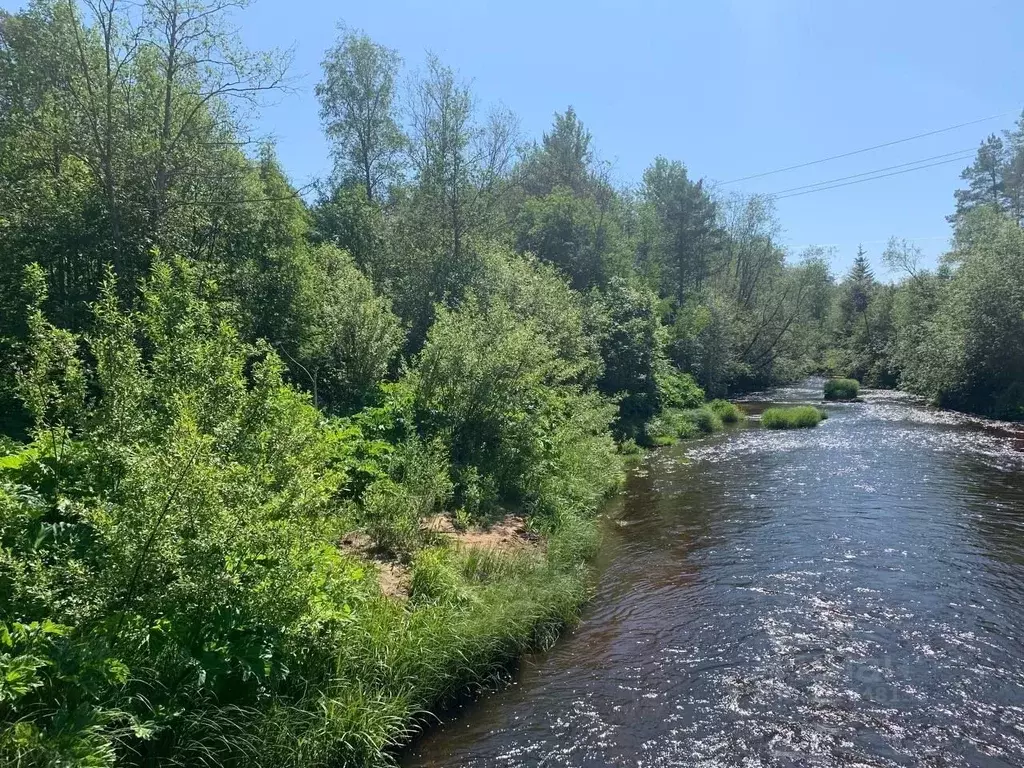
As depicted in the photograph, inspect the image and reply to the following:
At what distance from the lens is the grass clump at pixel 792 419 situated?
92.9 ft

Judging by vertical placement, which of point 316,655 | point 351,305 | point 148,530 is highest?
point 351,305

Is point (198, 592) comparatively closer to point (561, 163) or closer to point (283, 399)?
point (283, 399)

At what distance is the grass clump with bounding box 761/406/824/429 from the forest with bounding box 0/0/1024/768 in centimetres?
272

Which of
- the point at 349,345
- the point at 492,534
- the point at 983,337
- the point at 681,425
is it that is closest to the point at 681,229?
the point at 983,337

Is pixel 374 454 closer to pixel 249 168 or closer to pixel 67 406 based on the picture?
pixel 67 406

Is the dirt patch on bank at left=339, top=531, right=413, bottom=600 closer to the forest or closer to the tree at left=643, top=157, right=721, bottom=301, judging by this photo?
the forest

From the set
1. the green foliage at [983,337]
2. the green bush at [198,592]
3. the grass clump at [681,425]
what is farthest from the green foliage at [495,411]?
the green foliage at [983,337]

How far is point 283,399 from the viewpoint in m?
7.40

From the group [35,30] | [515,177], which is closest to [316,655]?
[35,30]

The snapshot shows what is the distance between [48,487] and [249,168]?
14322 millimetres

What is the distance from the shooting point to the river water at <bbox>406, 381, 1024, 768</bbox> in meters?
6.45

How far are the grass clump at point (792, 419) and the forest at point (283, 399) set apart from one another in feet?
8.91

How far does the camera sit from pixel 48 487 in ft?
20.5

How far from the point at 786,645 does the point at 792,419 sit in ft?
72.9
